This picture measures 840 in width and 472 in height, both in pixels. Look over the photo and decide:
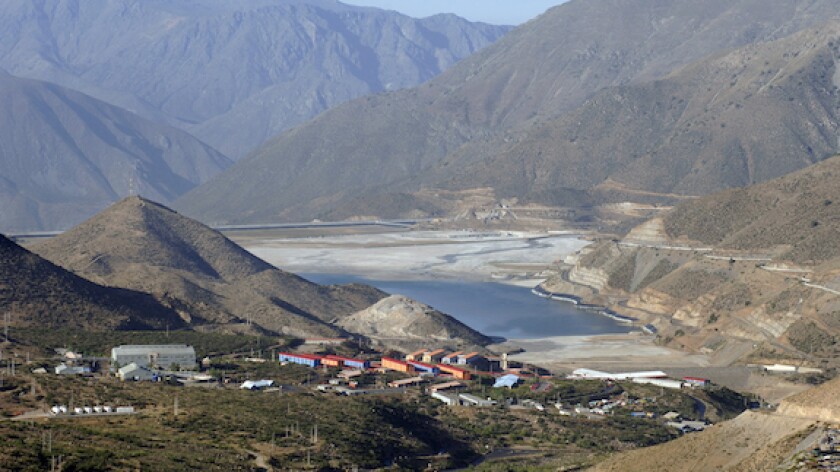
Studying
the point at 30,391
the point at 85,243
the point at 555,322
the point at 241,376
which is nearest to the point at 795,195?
the point at 555,322

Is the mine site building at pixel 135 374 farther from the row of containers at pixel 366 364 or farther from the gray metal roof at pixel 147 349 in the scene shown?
the row of containers at pixel 366 364

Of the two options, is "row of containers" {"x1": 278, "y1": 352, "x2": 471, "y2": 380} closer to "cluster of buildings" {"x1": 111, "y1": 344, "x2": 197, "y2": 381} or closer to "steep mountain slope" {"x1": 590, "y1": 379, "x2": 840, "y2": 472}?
"cluster of buildings" {"x1": 111, "y1": 344, "x2": 197, "y2": 381}

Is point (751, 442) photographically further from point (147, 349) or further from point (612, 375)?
point (612, 375)

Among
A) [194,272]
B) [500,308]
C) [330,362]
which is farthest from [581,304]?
[330,362]

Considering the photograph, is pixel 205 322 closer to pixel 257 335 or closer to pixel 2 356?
pixel 257 335

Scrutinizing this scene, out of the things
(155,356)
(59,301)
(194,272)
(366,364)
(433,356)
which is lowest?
(433,356)

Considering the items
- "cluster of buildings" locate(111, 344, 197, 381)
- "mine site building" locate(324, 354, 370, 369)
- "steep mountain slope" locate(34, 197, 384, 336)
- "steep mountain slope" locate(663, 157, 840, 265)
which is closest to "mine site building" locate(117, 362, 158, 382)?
"cluster of buildings" locate(111, 344, 197, 381)

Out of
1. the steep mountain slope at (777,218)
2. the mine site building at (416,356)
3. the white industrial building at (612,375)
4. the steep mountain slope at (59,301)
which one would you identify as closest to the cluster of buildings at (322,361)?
the mine site building at (416,356)
